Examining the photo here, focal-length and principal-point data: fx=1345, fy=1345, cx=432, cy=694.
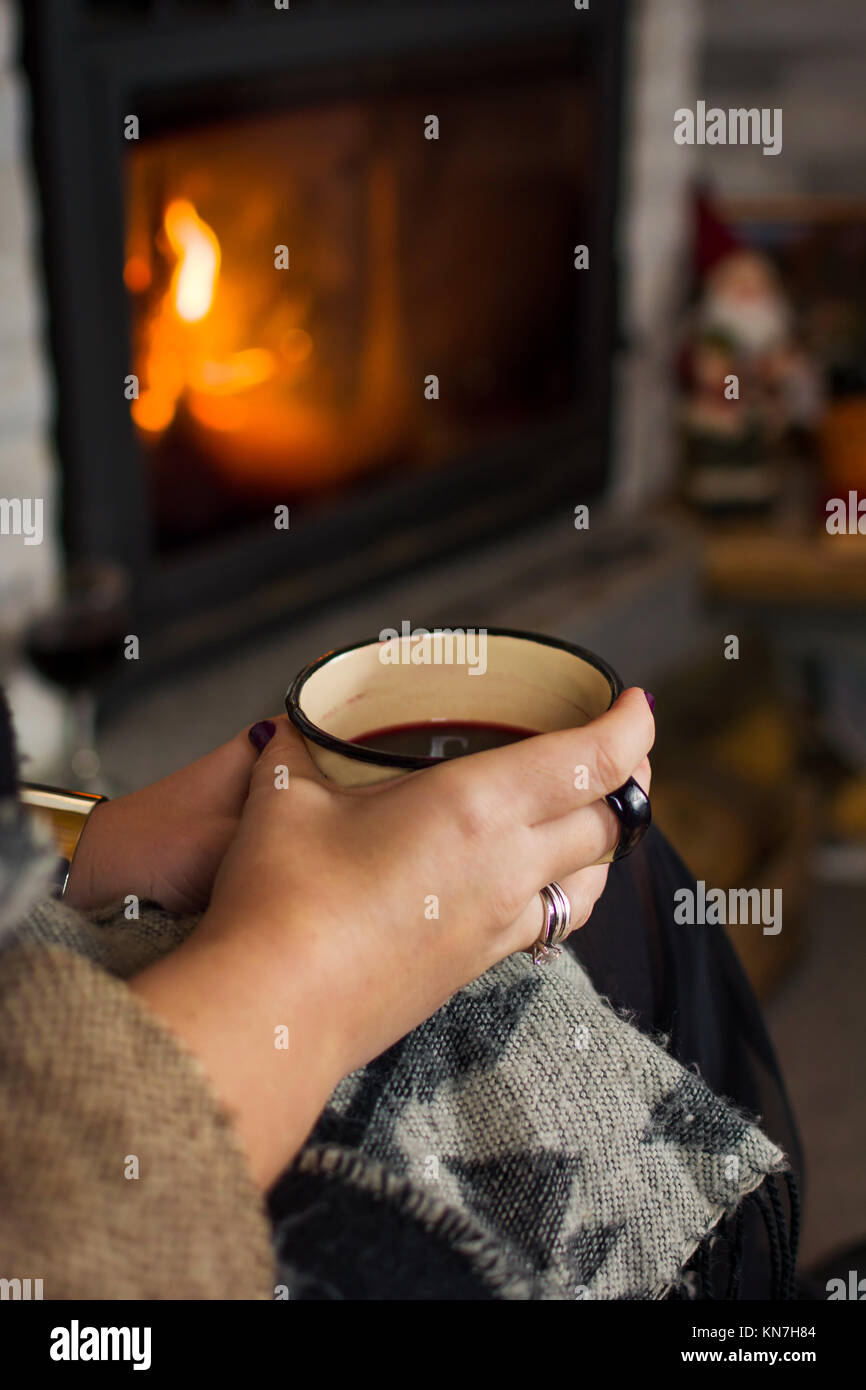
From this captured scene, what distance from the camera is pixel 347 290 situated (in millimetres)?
1834

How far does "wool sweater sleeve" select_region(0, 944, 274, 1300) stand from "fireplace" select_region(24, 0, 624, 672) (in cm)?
119

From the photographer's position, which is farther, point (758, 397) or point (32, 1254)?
point (758, 397)

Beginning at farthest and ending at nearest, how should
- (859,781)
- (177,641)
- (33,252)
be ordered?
(859,781) < (177,641) < (33,252)

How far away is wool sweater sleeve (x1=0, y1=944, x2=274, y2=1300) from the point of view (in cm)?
32

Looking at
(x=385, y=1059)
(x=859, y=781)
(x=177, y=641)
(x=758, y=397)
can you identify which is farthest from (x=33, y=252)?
(x=859, y=781)

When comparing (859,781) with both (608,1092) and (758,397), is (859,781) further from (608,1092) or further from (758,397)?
(608,1092)

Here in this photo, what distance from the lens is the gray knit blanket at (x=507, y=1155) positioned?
389 millimetres
